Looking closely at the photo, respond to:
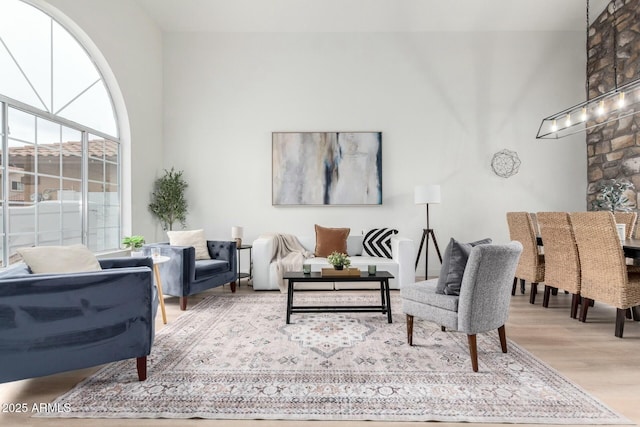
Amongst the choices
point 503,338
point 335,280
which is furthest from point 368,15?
A: point 503,338

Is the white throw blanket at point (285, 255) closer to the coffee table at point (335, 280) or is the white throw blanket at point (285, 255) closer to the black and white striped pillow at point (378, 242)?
the black and white striped pillow at point (378, 242)

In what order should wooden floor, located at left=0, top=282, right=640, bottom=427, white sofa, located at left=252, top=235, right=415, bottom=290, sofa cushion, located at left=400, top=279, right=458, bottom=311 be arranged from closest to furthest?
wooden floor, located at left=0, top=282, right=640, bottom=427 < sofa cushion, located at left=400, top=279, right=458, bottom=311 < white sofa, located at left=252, top=235, right=415, bottom=290

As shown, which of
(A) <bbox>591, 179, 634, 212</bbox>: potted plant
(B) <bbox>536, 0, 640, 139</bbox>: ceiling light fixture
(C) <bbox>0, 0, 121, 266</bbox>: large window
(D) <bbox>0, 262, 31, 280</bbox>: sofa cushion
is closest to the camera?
(D) <bbox>0, 262, 31, 280</bbox>: sofa cushion

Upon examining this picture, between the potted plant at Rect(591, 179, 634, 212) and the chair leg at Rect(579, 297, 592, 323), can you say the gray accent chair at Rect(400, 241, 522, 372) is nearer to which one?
the chair leg at Rect(579, 297, 592, 323)

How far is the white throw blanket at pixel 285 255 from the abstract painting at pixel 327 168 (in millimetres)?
734

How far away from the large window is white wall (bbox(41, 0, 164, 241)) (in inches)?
5.8

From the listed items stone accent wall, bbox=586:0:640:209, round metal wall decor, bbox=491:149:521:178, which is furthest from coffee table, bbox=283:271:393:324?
stone accent wall, bbox=586:0:640:209

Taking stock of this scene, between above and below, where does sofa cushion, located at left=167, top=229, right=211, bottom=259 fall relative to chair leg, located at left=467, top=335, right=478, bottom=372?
above

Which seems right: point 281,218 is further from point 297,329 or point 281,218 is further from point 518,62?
point 518,62

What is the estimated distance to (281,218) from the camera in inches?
221

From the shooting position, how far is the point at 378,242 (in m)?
5.05

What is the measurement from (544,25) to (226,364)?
6522 mm

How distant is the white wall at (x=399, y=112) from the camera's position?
562cm

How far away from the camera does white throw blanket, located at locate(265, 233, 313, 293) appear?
15.1ft
